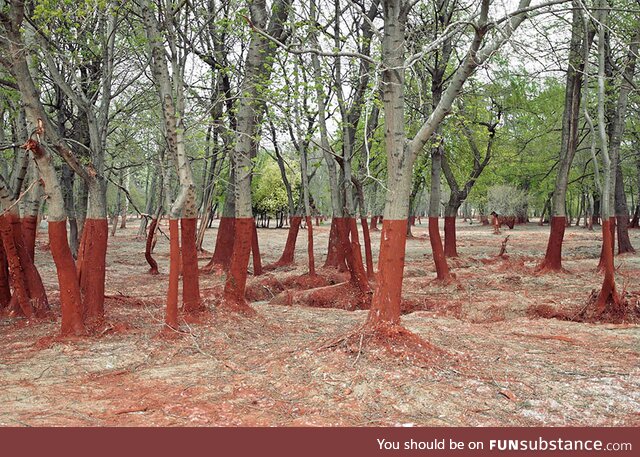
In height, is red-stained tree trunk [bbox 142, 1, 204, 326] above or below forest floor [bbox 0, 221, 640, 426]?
above

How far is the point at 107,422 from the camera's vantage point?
4.38 metres

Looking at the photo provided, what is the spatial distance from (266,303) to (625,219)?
1581 centimetres

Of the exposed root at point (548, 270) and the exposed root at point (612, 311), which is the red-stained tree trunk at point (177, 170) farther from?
the exposed root at point (548, 270)

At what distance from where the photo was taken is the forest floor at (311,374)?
4590 mm

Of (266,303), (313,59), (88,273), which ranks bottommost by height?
(266,303)

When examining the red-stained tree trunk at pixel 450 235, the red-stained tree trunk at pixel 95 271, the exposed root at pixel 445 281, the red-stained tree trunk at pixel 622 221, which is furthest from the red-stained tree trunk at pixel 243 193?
the red-stained tree trunk at pixel 622 221

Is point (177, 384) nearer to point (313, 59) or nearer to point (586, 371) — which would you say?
point (586, 371)

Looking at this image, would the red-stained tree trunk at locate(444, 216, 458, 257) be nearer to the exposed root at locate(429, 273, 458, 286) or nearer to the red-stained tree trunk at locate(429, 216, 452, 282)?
the red-stained tree trunk at locate(429, 216, 452, 282)

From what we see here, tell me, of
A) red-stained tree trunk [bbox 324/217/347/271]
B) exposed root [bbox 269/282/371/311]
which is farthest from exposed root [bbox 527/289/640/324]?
red-stained tree trunk [bbox 324/217/347/271]

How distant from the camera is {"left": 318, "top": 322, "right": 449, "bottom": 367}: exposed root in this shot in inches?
227

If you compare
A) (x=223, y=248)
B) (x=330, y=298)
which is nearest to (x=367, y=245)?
(x=330, y=298)

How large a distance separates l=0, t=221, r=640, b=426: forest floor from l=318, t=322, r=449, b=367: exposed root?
42mm
